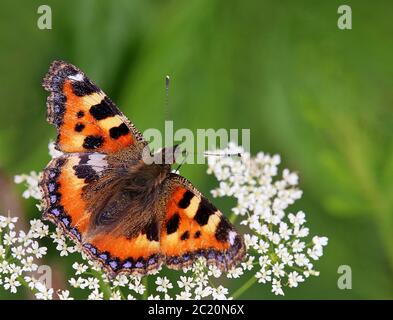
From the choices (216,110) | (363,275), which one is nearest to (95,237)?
(216,110)

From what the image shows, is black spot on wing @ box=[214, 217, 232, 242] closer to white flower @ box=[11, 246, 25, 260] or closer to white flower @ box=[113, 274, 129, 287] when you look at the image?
white flower @ box=[113, 274, 129, 287]

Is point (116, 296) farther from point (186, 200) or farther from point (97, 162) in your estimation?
point (97, 162)

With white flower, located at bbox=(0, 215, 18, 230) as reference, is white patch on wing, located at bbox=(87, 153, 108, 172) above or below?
above

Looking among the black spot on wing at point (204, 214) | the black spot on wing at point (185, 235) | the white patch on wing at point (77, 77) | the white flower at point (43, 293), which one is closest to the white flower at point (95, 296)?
the white flower at point (43, 293)

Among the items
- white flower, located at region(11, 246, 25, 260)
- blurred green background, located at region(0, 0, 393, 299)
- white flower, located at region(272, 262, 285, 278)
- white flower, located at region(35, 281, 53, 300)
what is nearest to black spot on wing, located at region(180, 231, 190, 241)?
white flower, located at region(272, 262, 285, 278)

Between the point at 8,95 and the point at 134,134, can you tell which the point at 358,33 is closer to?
the point at 134,134

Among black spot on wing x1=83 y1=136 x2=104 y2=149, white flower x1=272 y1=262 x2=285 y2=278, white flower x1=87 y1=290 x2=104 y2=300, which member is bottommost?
white flower x1=87 y1=290 x2=104 y2=300
